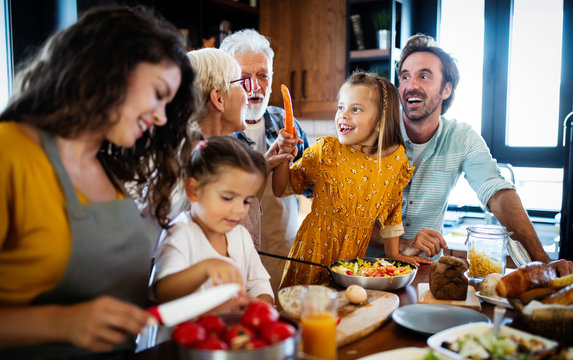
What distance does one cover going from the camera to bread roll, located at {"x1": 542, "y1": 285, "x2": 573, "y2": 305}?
3.95 feet

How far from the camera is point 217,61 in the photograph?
174cm

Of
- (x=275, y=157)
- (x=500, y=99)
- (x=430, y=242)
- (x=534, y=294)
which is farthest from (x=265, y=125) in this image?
(x=500, y=99)

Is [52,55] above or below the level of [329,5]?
below

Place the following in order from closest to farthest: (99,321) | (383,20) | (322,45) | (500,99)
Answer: (99,321)
(383,20)
(500,99)
(322,45)

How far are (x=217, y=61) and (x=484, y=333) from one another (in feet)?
3.95

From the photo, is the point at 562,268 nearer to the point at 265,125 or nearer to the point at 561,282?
the point at 561,282

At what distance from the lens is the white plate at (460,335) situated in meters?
1.05

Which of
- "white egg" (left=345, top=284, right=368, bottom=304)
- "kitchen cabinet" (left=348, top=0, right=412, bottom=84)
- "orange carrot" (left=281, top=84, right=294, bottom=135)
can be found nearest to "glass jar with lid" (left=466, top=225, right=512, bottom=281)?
"white egg" (left=345, top=284, right=368, bottom=304)

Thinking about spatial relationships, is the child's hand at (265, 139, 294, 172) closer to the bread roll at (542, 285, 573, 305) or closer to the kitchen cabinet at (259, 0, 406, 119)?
the bread roll at (542, 285, 573, 305)

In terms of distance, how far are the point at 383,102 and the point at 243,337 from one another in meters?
1.41

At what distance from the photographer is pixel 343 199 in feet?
6.86

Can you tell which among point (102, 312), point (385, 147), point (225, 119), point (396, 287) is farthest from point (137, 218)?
point (385, 147)

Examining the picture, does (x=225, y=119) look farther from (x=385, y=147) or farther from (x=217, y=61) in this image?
(x=385, y=147)

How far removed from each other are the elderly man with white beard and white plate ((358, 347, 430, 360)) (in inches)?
58.1
